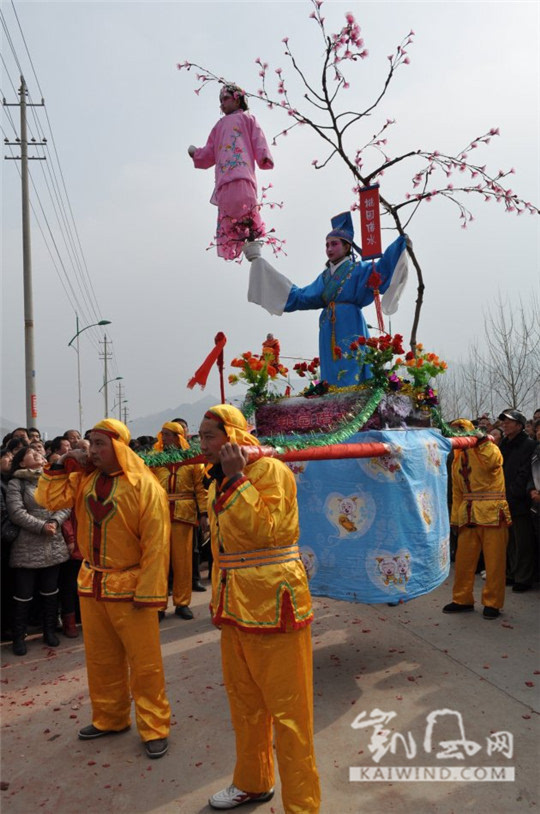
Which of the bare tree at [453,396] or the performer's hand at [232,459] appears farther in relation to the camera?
the bare tree at [453,396]

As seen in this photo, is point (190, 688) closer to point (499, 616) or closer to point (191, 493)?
point (191, 493)

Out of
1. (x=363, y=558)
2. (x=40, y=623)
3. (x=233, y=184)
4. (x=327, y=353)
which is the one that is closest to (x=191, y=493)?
(x=40, y=623)

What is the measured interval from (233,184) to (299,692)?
3.56 metres

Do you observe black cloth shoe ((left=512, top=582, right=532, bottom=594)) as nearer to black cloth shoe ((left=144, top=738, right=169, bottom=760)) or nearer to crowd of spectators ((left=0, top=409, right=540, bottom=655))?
crowd of spectators ((left=0, top=409, right=540, bottom=655))

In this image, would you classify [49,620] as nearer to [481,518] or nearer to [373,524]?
[373,524]

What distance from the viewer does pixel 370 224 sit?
452 cm

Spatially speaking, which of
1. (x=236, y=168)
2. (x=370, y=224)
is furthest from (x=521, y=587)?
(x=236, y=168)

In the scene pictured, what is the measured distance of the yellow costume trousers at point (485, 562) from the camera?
5543 millimetres

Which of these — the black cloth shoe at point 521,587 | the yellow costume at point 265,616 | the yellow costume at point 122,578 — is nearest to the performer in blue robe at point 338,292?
the yellow costume at point 122,578

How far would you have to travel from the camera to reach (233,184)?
4.55 m

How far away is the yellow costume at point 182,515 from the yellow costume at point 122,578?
2.35m

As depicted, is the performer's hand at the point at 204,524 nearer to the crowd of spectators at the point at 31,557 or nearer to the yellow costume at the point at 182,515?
the yellow costume at the point at 182,515

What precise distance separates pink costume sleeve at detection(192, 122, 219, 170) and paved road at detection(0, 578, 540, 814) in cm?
409

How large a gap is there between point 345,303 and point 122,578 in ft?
8.56
